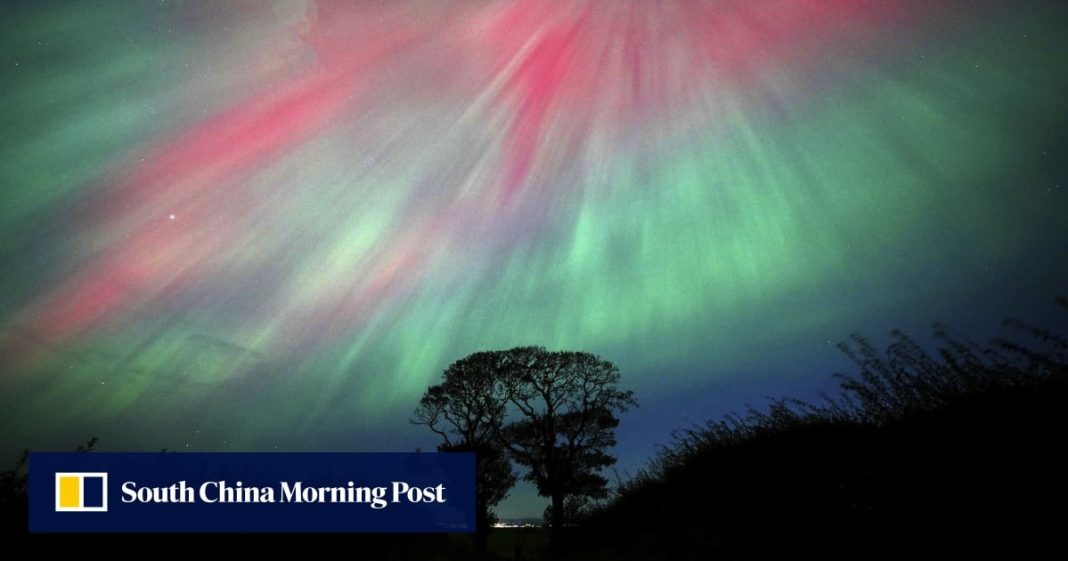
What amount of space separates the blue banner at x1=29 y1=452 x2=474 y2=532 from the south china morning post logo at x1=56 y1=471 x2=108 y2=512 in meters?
0.03

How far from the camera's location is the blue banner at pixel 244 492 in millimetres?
13328

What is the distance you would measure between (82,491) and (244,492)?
13.1 ft

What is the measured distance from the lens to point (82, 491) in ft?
46.7

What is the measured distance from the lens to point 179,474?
590 inches

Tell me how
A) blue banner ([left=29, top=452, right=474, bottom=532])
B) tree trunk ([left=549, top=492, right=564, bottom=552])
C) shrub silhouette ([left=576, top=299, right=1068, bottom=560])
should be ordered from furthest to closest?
1. tree trunk ([left=549, top=492, right=564, bottom=552])
2. blue banner ([left=29, top=452, right=474, bottom=532])
3. shrub silhouette ([left=576, top=299, right=1068, bottom=560])

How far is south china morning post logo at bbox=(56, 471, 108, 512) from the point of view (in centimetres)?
1341

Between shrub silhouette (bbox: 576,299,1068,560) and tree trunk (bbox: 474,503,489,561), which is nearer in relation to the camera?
shrub silhouette (bbox: 576,299,1068,560)

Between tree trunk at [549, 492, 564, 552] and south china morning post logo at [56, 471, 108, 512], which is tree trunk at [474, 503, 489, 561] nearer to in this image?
tree trunk at [549, 492, 564, 552]

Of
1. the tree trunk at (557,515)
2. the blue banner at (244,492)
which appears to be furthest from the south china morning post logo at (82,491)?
the tree trunk at (557,515)

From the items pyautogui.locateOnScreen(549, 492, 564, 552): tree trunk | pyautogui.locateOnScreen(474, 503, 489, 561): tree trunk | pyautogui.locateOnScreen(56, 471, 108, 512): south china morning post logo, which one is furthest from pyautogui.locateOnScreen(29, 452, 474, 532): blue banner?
pyautogui.locateOnScreen(549, 492, 564, 552): tree trunk

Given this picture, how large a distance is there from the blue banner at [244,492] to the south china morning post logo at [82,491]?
0.03 meters

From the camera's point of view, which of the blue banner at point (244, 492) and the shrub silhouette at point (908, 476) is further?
the blue banner at point (244, 492)

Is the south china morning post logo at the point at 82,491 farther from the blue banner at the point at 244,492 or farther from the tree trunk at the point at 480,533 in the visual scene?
the tree trunk at the point at 480,533

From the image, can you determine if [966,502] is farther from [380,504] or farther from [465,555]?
[465,555]
